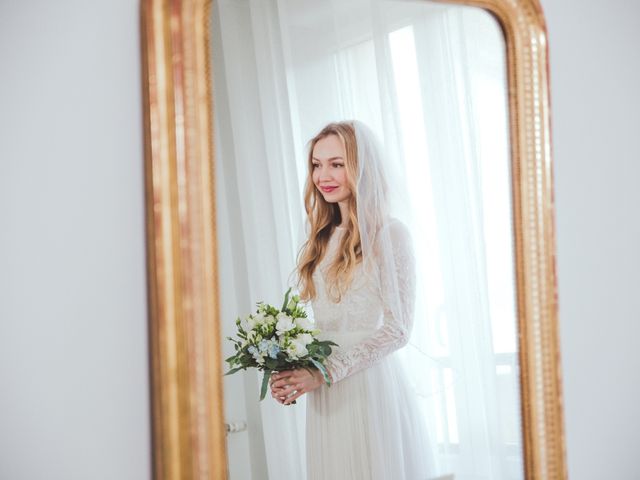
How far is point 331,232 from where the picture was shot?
1175 millimetres

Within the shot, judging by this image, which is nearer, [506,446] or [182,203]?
[182,203]

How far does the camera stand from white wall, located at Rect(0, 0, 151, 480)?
3.37 feet

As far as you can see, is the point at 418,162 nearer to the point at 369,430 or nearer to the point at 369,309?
the point at 369,309

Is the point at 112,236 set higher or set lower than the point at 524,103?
lower

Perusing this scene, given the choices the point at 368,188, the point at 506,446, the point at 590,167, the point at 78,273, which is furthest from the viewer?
the point at 590,167

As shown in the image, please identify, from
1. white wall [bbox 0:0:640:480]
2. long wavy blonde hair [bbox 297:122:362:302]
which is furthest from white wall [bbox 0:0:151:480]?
long wavy blonde hair [bbox 297:122:362:302]

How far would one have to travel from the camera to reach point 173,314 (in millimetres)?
1069

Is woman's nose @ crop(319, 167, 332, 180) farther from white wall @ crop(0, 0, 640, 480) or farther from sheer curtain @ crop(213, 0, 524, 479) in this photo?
white wall @ crop(0, 0, 640, 480)

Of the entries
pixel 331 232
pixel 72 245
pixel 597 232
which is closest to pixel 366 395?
pixel 331 232

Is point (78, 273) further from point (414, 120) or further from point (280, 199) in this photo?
point (414, 120)

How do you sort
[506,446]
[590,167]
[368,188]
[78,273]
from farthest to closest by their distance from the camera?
[590,167] → [506,446] → [368,188] → [78,273]

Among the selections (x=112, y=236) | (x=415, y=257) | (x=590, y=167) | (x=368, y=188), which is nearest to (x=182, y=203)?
(x=112, y=236)

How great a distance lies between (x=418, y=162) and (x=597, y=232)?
0.50m

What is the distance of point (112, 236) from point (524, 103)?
0.82 meters
